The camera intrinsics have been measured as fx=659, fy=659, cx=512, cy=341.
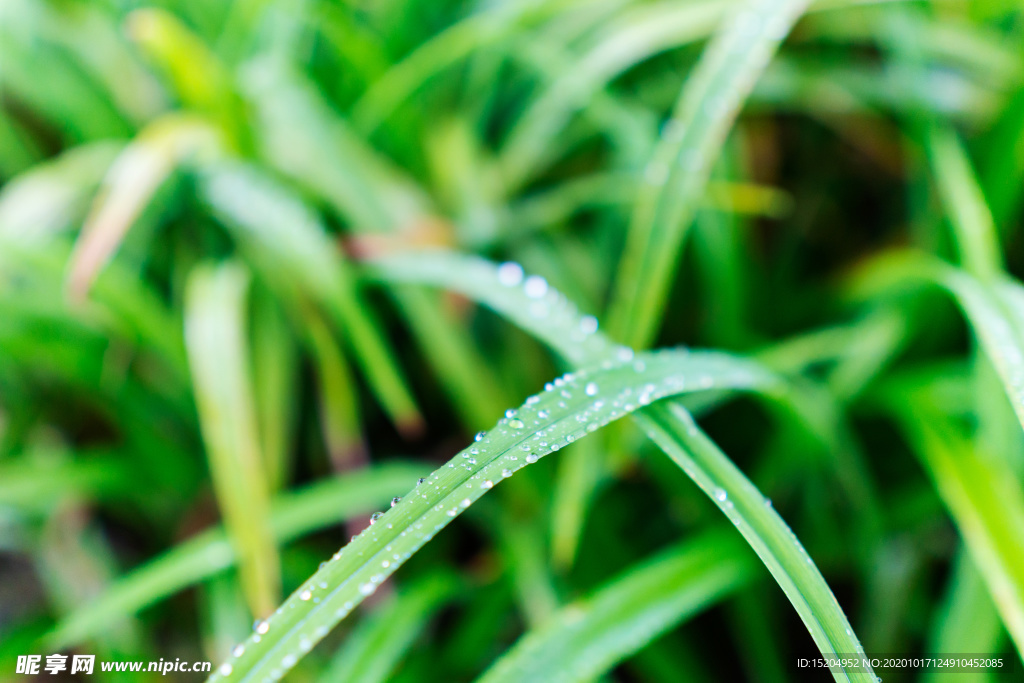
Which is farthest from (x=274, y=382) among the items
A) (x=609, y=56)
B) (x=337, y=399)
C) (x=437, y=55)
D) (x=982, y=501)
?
(x=982, y=501)

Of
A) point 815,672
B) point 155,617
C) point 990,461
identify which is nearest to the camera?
point 990,461

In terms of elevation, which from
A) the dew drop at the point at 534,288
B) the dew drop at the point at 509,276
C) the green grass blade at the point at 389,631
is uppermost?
the dew drop at the point at 509,276

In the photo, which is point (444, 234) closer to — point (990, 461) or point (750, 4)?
point (750, 4)

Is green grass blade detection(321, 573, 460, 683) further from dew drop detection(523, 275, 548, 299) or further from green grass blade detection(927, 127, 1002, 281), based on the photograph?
green grass blade detection(927, 127, 1002, 281)

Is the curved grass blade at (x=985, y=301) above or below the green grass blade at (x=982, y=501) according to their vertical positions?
above

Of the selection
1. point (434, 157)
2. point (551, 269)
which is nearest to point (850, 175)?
point (551, 269)

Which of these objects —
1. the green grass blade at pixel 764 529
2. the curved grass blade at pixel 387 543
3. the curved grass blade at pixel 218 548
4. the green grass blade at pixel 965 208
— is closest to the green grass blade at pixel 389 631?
the curved grass blade at pixel 218 548

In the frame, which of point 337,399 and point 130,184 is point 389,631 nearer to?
point 337,399

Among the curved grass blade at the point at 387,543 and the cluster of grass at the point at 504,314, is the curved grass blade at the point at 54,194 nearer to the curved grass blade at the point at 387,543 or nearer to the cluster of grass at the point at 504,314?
the cluster of grass at the point at 504,314
